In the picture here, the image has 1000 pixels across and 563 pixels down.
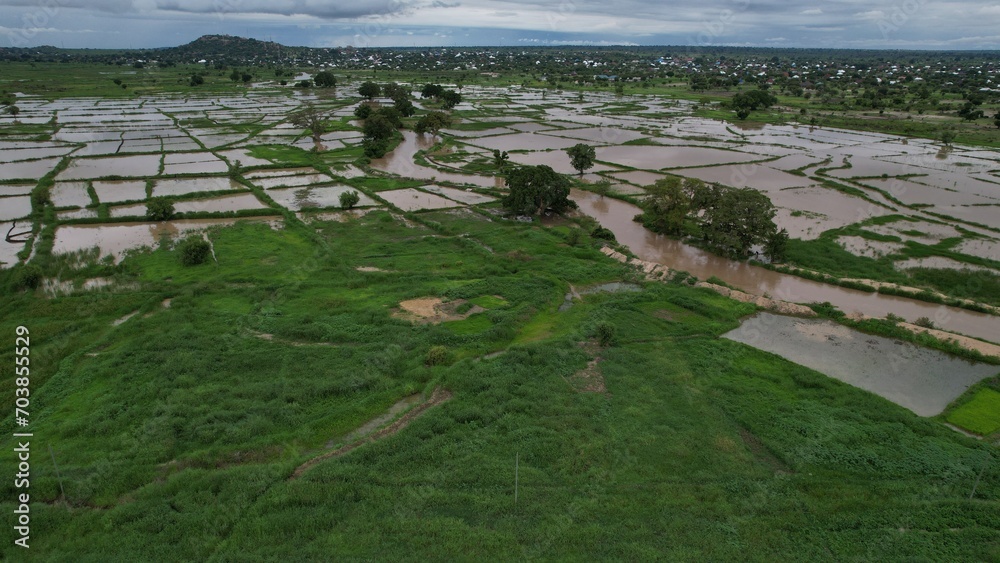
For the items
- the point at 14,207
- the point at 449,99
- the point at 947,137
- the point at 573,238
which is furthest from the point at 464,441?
the point at 449,99

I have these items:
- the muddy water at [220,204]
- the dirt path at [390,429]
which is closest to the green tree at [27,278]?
the muddy water at [220,204]

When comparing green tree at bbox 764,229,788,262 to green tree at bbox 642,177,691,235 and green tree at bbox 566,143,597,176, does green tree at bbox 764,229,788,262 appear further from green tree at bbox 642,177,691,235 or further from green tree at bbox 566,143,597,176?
green tree at bbox 566,143,597,176

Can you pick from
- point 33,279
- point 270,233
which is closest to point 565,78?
point 270,233

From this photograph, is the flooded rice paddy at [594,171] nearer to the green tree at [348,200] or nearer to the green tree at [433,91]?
the green tree at [348,200]

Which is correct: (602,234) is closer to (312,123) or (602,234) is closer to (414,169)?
(414,169)

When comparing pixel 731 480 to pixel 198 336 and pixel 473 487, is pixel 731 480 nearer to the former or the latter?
pixel 473 487

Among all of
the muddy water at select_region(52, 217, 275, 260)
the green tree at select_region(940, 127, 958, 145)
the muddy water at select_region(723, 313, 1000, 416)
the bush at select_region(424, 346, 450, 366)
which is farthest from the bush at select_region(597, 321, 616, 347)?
the green tree at select_region(940, 127, 958, 145)
